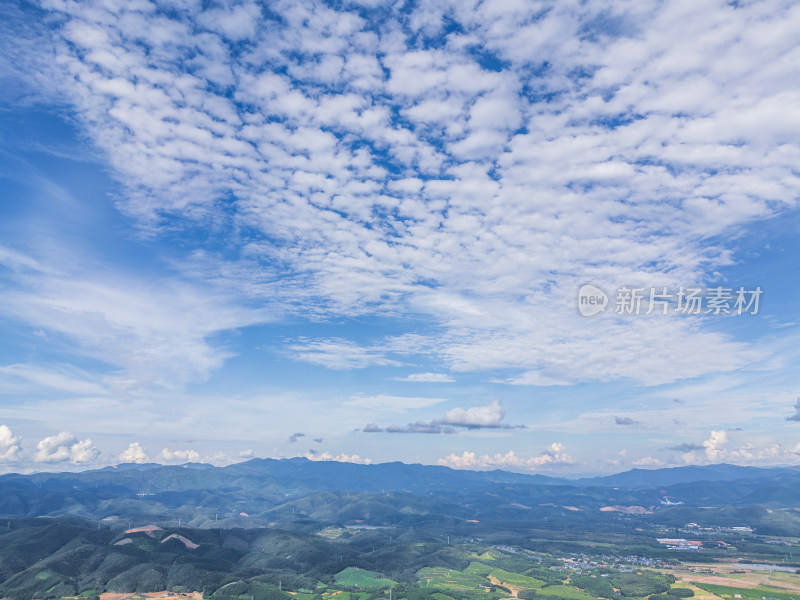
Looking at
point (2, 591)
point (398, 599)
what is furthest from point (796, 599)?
point (2, 591)

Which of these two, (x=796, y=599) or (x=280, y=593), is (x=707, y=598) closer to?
(x=796, y=599)

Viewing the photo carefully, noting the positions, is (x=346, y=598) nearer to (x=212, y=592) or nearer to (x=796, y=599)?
(x=212, y=592)

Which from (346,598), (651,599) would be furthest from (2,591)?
(651,599)

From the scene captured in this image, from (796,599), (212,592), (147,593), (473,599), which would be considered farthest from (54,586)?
(796,599)

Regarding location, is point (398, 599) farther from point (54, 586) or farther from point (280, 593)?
point (54, 586)

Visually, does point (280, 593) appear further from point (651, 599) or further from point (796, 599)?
point (796, 599)
